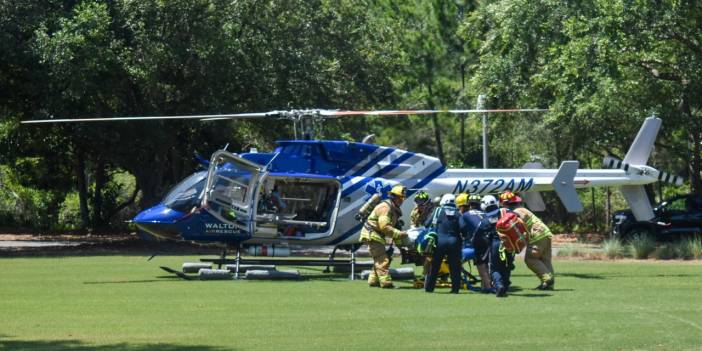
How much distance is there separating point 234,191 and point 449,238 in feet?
17.1

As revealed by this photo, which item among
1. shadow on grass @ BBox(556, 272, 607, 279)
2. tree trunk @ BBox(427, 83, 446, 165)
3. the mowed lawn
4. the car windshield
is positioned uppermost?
tree trunk @ BBox(427, 83, 446, 165)

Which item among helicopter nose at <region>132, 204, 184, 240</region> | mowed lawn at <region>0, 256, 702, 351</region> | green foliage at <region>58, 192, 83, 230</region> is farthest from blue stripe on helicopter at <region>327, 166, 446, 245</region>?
green foliage at <region>58, 192, 83, 230</region>

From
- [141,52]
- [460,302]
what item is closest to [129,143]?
[141,52]

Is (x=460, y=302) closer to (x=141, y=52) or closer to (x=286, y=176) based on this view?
(x=286, y=176)

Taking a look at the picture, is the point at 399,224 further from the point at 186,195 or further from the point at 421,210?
the point at 186,195

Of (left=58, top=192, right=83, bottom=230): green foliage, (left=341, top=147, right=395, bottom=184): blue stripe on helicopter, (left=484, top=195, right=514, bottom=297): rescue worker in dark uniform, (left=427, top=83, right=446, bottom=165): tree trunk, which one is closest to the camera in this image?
(left=484, top=195, right=514, bottom=297): rescue worker in dark uniform

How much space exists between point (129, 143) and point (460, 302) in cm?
1892

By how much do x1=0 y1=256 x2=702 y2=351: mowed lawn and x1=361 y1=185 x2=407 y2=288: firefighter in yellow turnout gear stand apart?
1.55 ft

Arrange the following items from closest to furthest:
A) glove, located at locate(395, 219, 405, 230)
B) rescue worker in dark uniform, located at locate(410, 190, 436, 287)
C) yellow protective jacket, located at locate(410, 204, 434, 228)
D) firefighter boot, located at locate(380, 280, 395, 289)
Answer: firefighter boot, located at locate(380, 280, 395, 289) → glove, located at locate(395, 219, 405, 230) → rescue worker in dark uniform, located at locate(410, 190, 436, 287) → yellow protective jacket, located at locate(410, 204, 434, 228)

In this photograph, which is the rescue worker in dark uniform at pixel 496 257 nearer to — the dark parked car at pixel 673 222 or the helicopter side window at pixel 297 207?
the helicopter side window at pixel 297 207

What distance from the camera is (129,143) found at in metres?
32.8

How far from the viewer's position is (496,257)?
1733 centimetres

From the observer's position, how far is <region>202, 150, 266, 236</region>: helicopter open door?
20594 millimetres

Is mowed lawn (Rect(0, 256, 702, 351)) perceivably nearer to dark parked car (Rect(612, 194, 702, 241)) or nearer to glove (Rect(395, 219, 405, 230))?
glove (Rect(395, 219, 405, 230))
